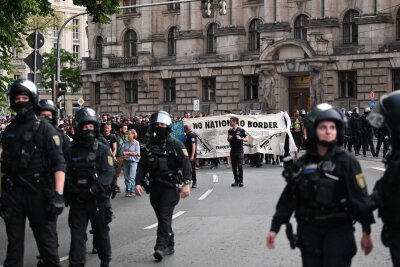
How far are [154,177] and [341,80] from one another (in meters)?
43.6

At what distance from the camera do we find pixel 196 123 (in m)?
34.2

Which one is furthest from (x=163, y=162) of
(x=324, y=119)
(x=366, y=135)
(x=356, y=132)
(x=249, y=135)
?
(x=366, y=135)

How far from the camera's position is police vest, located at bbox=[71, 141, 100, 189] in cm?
1060

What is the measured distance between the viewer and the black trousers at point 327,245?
7273mm

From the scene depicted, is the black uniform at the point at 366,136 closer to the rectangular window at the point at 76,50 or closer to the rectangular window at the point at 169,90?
the rectangular window at the point at 169,90

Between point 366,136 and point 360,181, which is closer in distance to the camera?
point 360,181

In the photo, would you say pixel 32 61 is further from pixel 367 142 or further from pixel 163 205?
pixel 367 142

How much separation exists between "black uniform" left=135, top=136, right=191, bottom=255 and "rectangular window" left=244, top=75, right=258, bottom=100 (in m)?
47.1

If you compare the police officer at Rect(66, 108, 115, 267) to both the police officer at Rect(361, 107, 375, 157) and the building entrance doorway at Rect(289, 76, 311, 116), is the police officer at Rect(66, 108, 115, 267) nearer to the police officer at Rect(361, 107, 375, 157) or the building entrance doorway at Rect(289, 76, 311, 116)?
the police officer at Rect(361, 107, 375, 157)

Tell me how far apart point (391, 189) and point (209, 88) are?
5479cm

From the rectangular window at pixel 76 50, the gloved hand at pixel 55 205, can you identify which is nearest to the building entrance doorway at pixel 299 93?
the gloved hand at pixel 55 205

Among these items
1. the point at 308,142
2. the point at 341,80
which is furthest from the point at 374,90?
the point at 308,142

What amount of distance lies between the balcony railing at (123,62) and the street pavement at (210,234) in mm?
42790

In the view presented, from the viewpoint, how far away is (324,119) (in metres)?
7.39
